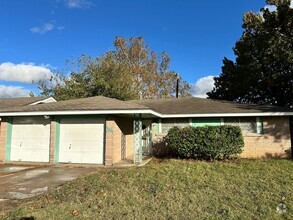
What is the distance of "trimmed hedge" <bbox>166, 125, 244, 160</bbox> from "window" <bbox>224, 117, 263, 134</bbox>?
5.88 ft

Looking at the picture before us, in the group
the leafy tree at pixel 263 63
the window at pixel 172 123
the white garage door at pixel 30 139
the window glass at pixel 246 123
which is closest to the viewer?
the white garage door at pixel 30 139

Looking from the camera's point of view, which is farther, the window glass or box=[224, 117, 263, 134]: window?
the window glass

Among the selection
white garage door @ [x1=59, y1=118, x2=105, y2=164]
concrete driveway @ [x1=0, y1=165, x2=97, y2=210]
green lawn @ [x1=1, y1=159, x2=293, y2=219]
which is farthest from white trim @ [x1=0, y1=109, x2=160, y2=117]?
green lawn @ [x1=1, y1=159, x2=293, y2=219]

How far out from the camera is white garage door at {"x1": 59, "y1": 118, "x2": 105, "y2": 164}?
37.0 ft

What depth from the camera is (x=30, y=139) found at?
1203 cm

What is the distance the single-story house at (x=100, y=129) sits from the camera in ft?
36.3

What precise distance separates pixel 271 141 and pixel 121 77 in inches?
692

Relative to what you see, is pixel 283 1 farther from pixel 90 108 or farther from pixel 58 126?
pixel 58 126

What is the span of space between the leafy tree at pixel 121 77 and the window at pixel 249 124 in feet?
48.4

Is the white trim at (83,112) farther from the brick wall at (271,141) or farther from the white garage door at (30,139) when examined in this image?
the brick wall at (271,141)

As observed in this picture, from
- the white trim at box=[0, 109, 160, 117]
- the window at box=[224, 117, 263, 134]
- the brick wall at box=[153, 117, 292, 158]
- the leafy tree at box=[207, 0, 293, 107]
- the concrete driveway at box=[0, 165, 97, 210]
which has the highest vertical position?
the leafy tree at box=[207, 0, 293, 107]

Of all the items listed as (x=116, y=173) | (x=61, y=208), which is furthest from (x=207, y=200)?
(x=116, y=173)

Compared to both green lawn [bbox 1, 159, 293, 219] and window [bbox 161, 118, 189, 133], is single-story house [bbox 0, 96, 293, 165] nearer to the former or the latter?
window [bbox 161, 118, 189, 133]

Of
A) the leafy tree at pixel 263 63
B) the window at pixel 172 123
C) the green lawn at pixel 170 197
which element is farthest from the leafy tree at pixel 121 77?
the green lawn at pixel 170 197
